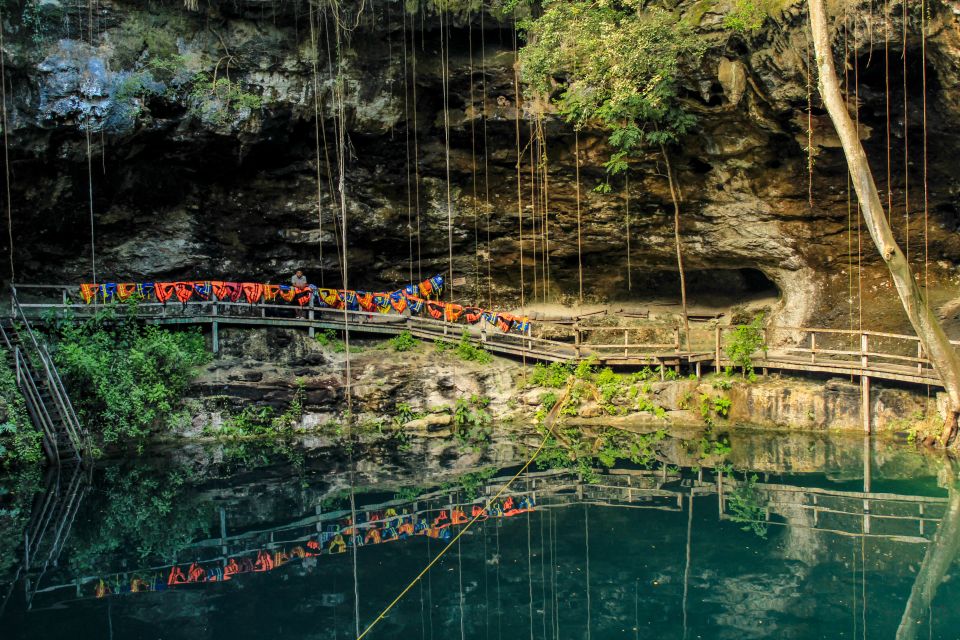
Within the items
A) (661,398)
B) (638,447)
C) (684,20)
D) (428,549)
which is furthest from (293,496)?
(684,20)

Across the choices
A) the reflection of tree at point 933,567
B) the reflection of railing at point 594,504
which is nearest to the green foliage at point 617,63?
the reflection of railing at point 594,504

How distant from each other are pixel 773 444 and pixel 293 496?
753 centimetres

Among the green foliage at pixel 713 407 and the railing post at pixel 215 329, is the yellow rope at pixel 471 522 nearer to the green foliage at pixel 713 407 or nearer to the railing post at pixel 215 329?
the green foliage at pixel 713 407

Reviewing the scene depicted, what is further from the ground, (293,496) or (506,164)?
(506,164)

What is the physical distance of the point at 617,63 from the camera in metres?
15.4

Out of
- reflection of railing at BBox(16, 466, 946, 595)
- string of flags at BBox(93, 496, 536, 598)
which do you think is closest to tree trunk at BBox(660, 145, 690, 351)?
reflection of railing at BBox(16, 466, 946, 595)

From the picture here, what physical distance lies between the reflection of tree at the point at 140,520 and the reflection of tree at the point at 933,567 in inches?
289

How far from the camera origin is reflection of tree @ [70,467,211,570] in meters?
9.41

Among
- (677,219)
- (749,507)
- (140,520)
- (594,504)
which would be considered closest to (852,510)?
(749,507)

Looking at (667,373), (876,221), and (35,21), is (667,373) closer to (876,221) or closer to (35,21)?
(876,221)

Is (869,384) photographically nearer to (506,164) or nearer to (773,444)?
(773,444)

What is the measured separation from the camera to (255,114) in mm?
16453

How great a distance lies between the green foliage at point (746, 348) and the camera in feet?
50.1

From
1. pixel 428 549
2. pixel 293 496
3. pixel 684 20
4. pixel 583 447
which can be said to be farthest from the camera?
pixel 684 20
